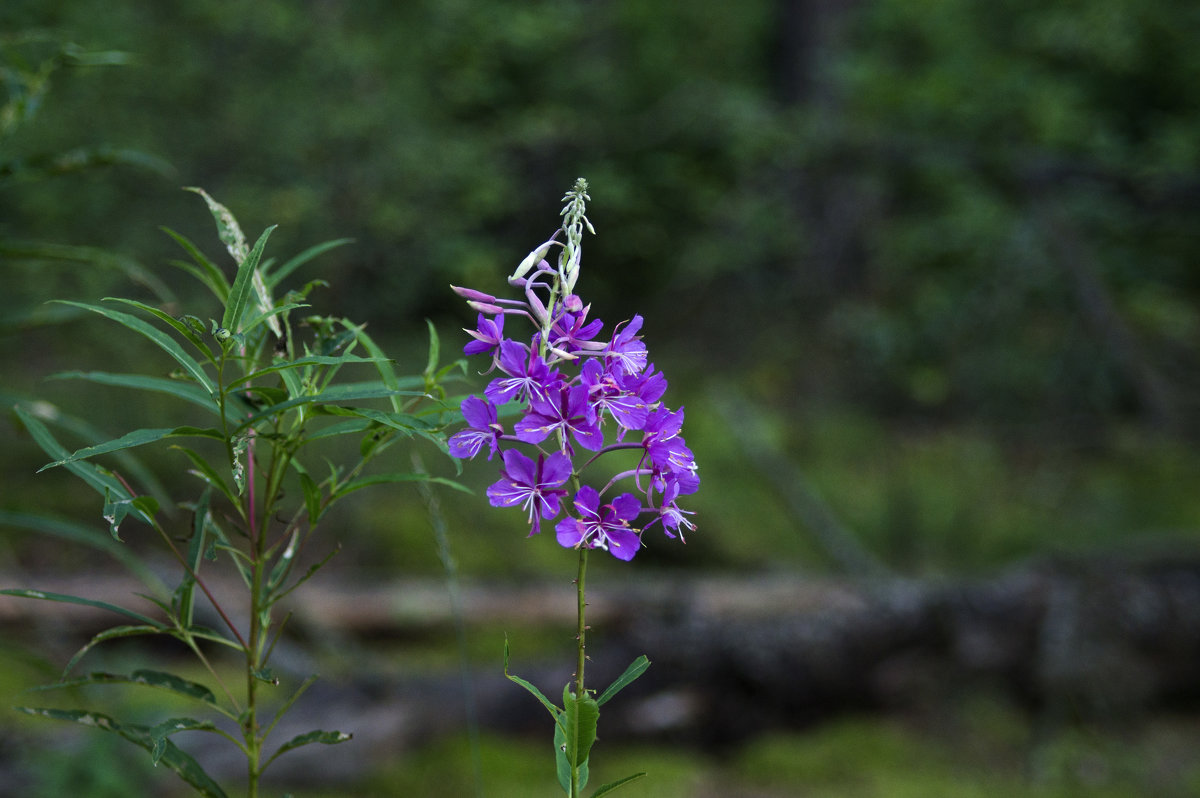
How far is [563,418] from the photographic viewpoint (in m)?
0.88

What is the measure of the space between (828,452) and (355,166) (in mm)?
3636

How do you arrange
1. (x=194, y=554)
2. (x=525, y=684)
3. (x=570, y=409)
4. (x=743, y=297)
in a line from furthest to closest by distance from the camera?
(x=743, y=297), (x=194, y=554), (x=570, y=409), (x=525, y=684)

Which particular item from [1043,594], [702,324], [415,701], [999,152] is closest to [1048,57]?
[999,152]

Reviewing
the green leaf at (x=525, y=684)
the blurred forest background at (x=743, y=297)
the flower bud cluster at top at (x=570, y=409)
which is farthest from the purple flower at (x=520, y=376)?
the blurred forest background at (x=743, y=297)

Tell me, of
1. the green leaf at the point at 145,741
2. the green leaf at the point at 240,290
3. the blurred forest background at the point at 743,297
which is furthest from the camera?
the blurred forest background at the point at 743,297

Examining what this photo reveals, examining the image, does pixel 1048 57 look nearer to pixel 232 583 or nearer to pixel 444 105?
pixel 444 105

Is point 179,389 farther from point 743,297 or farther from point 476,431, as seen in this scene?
point 743,297

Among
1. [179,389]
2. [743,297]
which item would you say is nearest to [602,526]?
[179,389]

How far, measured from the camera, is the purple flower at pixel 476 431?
90cm

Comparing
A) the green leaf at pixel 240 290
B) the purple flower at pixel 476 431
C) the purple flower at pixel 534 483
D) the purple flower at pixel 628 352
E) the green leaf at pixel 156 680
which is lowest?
the green leaf at pixel 156 680

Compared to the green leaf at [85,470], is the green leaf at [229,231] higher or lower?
higher

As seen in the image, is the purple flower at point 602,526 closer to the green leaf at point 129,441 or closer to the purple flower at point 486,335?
the purple flower at point 486,335

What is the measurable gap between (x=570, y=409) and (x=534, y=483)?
0.09 meters

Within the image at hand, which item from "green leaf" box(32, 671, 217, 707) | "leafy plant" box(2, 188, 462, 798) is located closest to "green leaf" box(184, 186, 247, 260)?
"leafy plant" box(2, 188, 462, 798)
